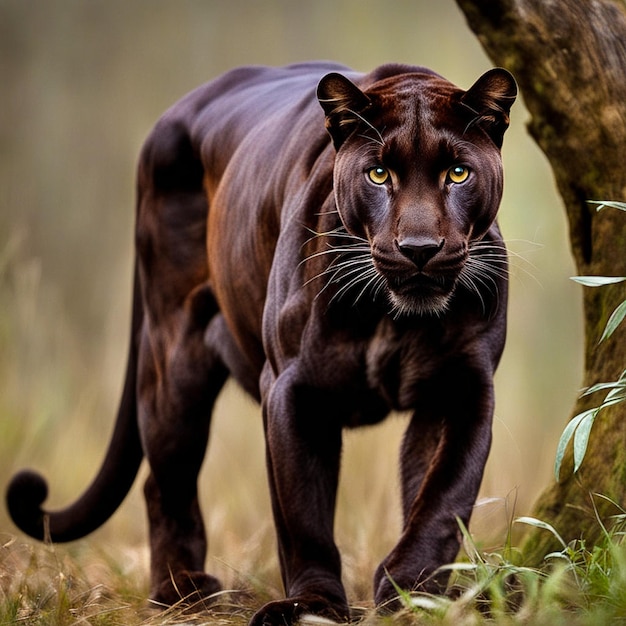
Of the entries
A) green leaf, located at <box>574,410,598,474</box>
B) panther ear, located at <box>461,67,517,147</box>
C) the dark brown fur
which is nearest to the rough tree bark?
the dark brown fur

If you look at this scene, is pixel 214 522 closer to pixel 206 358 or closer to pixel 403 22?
pixel 206 358

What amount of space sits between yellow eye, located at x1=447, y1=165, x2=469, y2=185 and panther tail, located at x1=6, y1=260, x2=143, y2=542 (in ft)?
6.31

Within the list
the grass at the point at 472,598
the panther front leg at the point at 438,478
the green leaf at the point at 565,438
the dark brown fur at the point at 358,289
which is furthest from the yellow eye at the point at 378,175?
the grass at the point at 472,598

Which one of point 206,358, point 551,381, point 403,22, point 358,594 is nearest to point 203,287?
point 206,358

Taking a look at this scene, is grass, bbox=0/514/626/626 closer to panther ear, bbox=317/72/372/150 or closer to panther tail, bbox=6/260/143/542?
panther tail, bbox=6/260/143/542

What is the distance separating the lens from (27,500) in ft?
13.5

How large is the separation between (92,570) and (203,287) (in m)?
1.36

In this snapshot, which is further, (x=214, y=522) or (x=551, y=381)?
(x=551, y=381)

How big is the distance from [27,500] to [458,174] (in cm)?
202

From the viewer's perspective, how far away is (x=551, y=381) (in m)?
6.36

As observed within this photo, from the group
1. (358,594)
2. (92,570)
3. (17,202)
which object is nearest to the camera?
(358,594)

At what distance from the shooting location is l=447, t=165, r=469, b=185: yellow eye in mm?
2748

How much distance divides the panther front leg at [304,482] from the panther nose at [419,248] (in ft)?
1.80

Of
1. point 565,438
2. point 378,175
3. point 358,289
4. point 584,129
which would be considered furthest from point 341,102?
point 565,438
